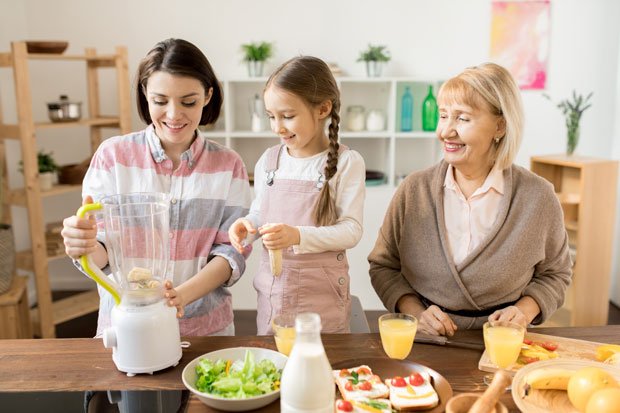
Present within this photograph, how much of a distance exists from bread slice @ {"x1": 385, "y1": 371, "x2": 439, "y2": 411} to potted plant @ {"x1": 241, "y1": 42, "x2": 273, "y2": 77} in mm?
3317

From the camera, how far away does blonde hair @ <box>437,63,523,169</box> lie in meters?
1.62

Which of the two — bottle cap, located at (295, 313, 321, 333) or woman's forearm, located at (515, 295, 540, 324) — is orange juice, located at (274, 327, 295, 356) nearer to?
bottle cap, located at (295, 313, 321, 333)

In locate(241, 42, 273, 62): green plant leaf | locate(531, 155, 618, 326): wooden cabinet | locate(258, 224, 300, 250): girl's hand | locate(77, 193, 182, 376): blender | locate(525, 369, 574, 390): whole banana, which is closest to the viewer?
locate(525, 369, 574, 390): whole banana

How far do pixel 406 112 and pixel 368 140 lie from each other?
40cm

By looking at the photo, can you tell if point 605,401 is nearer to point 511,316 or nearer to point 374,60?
point 511,316

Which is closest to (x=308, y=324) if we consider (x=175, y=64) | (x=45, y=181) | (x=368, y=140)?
(x=175, y=64)

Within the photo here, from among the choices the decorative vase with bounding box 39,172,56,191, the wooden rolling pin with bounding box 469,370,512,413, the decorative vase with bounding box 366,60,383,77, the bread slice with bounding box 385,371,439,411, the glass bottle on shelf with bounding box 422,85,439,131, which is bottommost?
the bread slice with bounding box 385,371,439,411

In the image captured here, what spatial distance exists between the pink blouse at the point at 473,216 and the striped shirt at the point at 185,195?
0.63 m

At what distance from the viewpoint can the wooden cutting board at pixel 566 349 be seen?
133cm

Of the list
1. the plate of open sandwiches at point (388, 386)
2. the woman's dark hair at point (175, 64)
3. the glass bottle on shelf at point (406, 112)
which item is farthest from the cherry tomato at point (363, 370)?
the glass bottle on shelf at point (406, 112)

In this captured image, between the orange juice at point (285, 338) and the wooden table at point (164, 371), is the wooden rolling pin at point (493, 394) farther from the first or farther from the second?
the orange juice at point (285, 338)

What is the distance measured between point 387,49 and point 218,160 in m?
2.97

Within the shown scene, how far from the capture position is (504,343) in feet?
4.24

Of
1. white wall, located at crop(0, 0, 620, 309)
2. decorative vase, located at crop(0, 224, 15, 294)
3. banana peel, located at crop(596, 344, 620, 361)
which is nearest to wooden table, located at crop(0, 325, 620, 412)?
banana peel, located at crop(596, 344, 620, 361)
